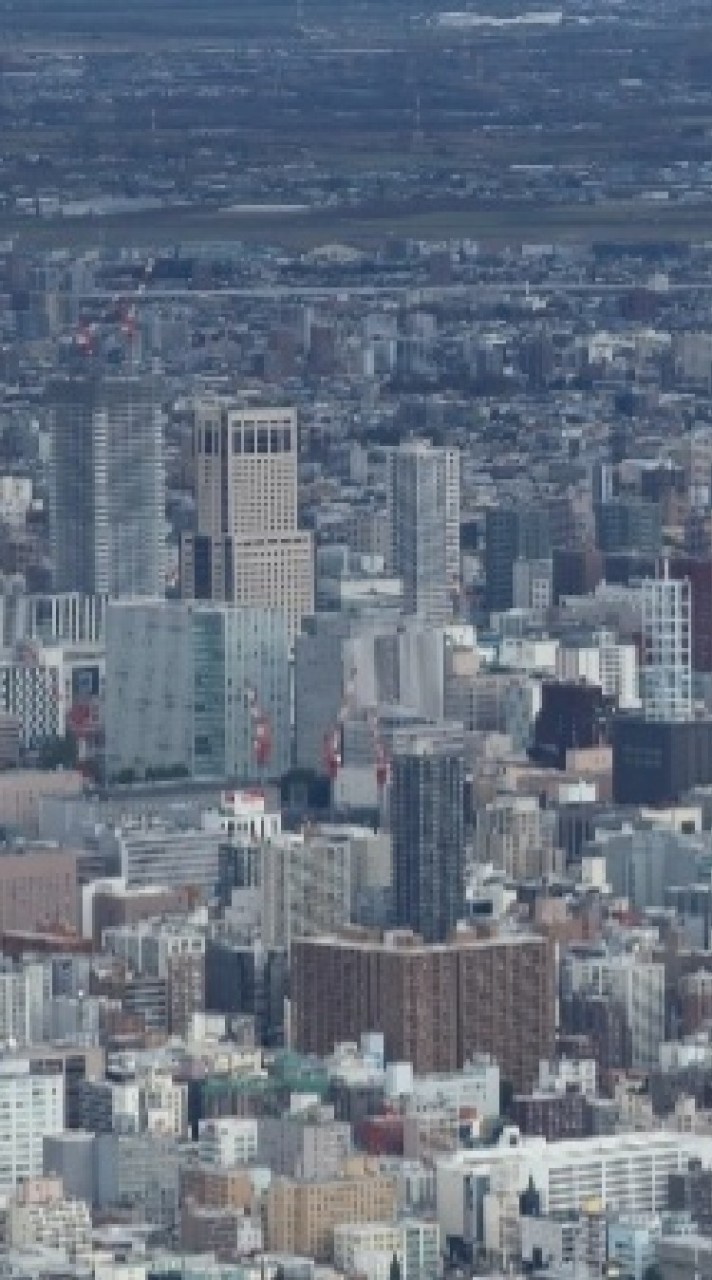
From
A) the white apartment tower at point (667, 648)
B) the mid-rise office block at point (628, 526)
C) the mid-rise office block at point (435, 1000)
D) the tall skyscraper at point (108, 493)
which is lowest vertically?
the mid-rise office block at point (628, 526)

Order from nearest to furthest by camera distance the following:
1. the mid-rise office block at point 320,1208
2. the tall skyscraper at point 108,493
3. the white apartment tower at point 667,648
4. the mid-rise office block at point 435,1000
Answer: the mid-rise office block at point 320,1208 < the mid-rise office block at point 435,1000 < the white apartment tower at point 667,648 < the tall skyscraper at point 108,493

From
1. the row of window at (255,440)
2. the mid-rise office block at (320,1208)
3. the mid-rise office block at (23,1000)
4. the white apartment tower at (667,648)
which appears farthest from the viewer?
the row of window at (255,440)

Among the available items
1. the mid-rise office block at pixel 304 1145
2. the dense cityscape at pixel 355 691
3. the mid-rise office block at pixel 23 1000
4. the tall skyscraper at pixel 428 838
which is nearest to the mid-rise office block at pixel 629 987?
the dense cityscape at pixel 355 691

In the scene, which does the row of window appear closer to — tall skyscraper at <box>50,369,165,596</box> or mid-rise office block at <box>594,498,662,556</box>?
tall skyscraper at <box>50,369,165,596</box>

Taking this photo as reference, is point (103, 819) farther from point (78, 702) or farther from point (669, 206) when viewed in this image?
point (669, 206)

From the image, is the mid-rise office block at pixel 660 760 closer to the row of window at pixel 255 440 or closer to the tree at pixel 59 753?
the tree at pixel 59 753

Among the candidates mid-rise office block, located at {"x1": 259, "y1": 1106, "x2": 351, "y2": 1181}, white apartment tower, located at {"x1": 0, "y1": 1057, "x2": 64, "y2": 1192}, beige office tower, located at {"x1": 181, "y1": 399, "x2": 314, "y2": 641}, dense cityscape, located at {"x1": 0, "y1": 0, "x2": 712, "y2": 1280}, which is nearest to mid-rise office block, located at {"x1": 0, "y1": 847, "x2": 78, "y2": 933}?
dense cityscape, located at {"x1": 0, "y1": 0, "x2": 712, "y2": 1280}

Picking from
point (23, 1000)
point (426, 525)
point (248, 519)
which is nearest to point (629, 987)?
point (23, 1000)
